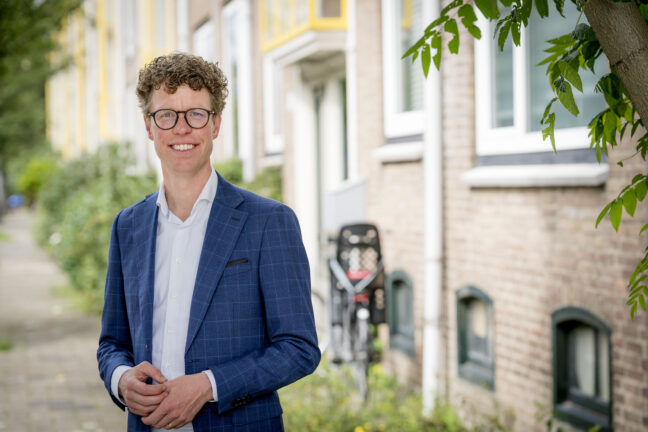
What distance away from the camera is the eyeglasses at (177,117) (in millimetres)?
2395

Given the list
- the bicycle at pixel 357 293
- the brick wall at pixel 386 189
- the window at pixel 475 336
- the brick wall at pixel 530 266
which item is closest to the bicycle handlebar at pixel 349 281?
the bicycle at pixel 357 293

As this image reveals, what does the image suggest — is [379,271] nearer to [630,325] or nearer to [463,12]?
[630,325]

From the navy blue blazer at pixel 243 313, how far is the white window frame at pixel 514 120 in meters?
3.29

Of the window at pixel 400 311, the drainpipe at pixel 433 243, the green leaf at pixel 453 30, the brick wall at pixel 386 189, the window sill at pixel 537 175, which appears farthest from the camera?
the window at pixel 400 311

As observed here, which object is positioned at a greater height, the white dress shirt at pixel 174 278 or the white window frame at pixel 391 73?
the white window frame at pixel 391 73

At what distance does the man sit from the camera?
233 centimetres

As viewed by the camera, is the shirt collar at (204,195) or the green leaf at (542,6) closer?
the green leaf at (542,6)

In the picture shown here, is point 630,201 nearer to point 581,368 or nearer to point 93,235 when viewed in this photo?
point 581,368

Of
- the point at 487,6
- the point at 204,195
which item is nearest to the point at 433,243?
the point at 204,195

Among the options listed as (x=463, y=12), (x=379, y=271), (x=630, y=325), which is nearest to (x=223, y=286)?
(x=463, y=12)

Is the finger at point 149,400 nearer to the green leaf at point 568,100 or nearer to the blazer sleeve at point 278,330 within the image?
the blazer sleeve at point 278,330

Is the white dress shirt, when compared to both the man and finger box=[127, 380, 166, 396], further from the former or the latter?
finger box=[127, 380, 166, 396]

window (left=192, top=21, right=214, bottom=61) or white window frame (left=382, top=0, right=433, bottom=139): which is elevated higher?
window (left=192, top=21, right=214, bottom=61)

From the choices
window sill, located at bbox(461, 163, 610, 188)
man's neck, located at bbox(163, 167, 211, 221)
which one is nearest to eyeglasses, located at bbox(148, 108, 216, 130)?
man's neck, located at bbox(163, 167, 211, 221)
